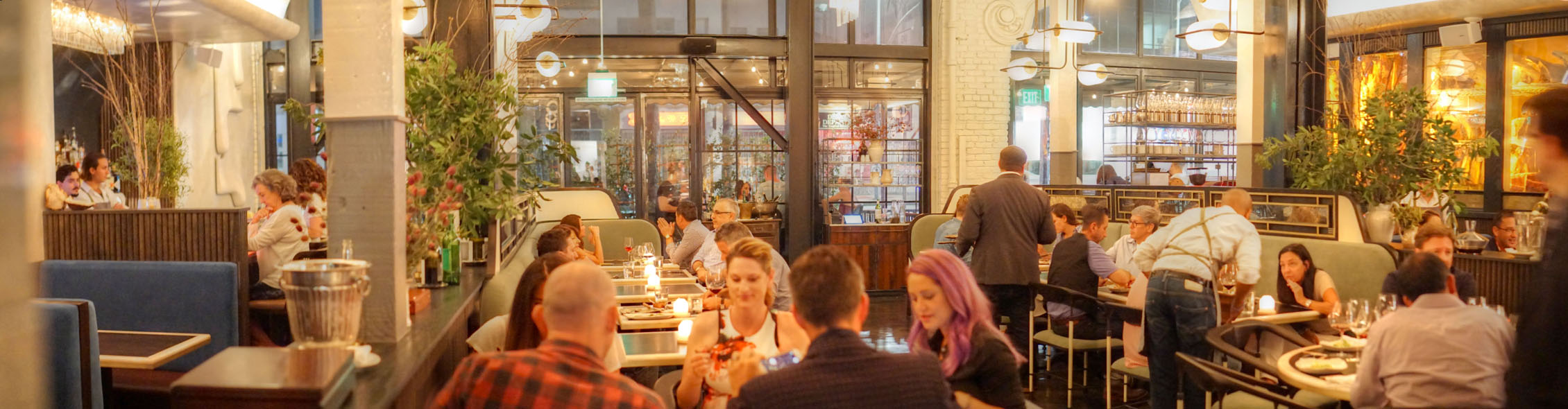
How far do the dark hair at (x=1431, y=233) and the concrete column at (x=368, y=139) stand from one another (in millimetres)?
5054

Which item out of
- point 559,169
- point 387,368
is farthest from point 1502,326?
point 559,169

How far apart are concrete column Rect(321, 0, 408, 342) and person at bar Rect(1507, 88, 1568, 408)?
3.07 m

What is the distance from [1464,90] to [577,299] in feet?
41.1

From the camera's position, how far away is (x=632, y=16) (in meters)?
12.0

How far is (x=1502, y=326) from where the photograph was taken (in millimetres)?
3324

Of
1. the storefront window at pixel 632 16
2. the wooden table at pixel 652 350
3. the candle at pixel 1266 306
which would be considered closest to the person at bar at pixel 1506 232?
the candle at pixel 1266 306

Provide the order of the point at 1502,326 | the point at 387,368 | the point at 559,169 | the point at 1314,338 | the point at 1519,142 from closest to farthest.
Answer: the point at 387,368
the point at 1502,326
the point at 1314,338
the point at 1519,142
the point at 559,169

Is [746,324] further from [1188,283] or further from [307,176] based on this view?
[307,176]

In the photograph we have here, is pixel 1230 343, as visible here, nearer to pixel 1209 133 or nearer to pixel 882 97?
pixel 882 97

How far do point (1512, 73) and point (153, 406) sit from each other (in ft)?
41.4

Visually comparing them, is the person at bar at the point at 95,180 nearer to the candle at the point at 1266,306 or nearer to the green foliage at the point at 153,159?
the green foliage at the point at 153,159

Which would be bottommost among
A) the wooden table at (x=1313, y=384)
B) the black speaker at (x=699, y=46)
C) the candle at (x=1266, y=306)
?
the wooden table at (x=1313, y=384)

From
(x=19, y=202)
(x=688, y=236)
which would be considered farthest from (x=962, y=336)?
(x=688, y=236)

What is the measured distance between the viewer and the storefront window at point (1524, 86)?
10.9m
